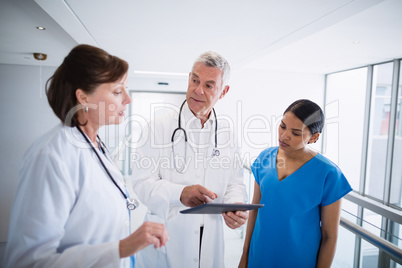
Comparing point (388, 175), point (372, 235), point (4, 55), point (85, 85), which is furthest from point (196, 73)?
point (388, 175)

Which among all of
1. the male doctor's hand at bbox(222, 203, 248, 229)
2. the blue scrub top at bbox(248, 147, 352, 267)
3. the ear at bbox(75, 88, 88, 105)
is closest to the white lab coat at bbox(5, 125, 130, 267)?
the ear at bbox(75, 88, 88, 105)

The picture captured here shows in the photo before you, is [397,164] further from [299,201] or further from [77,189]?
[77,189]

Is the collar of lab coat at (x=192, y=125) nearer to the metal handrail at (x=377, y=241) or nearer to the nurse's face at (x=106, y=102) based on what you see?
the nurse's face at (x=106, y=102)

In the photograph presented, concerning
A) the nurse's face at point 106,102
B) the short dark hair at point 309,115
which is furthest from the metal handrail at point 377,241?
the nurse's face at point 106,102

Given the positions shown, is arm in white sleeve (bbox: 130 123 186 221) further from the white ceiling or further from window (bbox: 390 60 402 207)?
window (bbox: 390 60 402 207)

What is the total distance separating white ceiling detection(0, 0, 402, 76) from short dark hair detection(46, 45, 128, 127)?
108 cm

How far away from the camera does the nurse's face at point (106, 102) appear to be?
85 centimetres

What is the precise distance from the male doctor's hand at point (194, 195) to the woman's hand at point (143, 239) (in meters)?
0.39

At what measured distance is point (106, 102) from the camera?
875mm

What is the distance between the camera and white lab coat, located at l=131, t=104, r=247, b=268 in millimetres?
1281

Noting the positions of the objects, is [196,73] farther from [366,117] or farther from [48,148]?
[366,117]

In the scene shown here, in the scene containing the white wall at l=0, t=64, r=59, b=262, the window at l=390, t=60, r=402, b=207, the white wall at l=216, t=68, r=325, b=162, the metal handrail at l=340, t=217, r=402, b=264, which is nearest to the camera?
the metal handrail at l=340, t=217, r=402, b=264

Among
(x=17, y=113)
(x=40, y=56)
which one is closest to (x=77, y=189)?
(x=40, y=56)

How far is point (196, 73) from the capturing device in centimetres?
128
